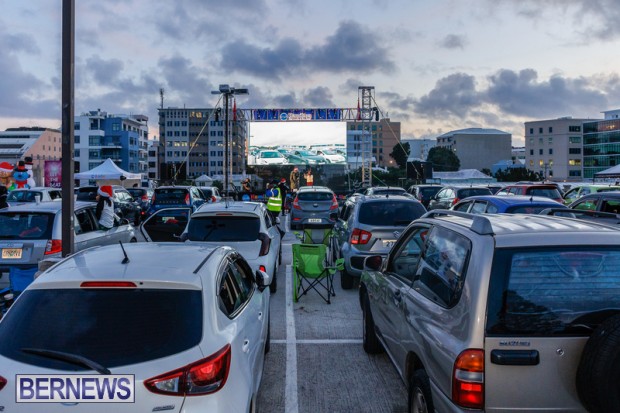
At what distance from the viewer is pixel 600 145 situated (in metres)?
116

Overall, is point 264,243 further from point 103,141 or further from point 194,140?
point 194,140

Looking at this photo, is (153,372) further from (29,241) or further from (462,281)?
(29,241)

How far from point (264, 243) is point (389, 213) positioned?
7.80 ft

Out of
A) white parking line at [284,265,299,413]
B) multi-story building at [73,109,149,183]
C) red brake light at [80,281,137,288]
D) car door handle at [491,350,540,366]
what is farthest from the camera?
multi-story building at [73,109,149,183]

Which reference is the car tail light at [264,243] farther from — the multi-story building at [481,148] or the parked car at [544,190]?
the multi-story building at [481,148]

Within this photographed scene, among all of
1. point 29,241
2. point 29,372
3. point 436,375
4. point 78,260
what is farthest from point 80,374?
point 29,241

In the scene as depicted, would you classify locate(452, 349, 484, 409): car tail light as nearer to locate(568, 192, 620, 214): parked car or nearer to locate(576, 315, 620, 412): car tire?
locate(576, 315, 620, 412): car tire

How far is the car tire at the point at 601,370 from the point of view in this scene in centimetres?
274

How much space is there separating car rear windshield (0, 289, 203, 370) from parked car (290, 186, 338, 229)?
16.2m

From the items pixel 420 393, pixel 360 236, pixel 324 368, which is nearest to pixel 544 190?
pixel 360 236

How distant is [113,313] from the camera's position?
10.0 feet

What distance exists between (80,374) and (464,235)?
237 centimetres

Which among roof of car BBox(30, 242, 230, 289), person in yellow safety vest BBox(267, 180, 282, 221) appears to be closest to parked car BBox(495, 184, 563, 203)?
person in yellow safety vest BBox(267, 180, 282, 221)

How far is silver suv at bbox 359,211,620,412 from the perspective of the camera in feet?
9.45
